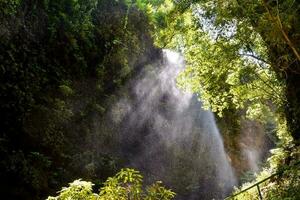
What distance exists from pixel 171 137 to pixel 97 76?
226 inches

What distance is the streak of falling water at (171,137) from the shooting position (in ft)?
59.5

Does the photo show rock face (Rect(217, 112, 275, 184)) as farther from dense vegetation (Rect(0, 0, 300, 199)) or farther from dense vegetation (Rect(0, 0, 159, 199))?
dense vegetation (Rect(0, 0, 300, 199))

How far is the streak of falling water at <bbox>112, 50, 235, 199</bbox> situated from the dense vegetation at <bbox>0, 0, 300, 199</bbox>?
1481 mm

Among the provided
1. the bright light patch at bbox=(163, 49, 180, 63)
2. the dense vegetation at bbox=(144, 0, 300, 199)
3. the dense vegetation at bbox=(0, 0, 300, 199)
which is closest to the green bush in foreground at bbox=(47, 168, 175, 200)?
the dense vegetation at bbox=(0, 0, 300, 199)

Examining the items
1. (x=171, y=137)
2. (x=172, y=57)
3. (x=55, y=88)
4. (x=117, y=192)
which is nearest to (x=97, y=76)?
(x=55, y=88)

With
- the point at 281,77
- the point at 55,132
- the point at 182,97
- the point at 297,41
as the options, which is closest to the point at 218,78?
the point at 281,77

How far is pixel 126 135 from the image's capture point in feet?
58.3

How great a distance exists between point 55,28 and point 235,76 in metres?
7.79

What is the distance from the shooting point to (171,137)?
2022cm

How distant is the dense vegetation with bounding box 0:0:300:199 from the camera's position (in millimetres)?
8828

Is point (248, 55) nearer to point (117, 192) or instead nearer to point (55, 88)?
point (117, 192)

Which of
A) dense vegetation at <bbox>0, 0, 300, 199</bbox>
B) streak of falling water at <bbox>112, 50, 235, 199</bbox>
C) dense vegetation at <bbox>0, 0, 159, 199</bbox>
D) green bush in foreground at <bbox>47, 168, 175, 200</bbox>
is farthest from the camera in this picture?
streak of falling water at <bbox>112, 50, 235, 199</bbox>

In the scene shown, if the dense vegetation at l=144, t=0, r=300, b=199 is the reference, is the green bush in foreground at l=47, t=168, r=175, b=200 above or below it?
below

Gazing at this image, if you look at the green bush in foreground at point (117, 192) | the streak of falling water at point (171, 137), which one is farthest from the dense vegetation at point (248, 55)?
the streak of falling water at point (171, 137)
